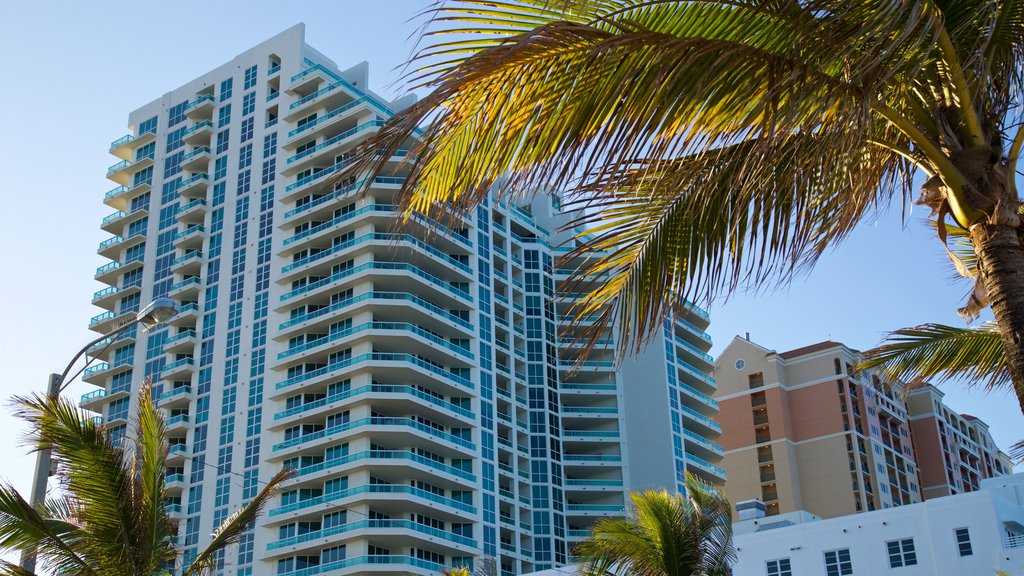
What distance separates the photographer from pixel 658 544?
29.5 meters

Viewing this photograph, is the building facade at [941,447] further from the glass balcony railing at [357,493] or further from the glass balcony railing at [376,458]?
the glass balcony railing at [357,493]

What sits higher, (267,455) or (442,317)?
(442,317)

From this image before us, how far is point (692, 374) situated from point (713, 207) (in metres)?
114

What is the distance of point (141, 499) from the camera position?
16.1 metres

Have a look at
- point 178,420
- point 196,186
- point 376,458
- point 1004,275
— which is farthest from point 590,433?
point 1004,275

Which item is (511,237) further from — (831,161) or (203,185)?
(831,161)

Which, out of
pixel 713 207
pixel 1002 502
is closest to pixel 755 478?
pixel 1002 502

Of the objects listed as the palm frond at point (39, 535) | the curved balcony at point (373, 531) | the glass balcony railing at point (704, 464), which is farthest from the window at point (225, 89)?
the palm frond at point (39, 535)

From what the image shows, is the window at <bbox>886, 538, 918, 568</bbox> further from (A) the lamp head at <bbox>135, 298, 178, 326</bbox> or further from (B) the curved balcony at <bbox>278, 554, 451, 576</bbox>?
(A) the lamp head at <bbox>135, 298, 178, 326</bbox>

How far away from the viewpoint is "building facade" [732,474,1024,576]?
52.1 meters

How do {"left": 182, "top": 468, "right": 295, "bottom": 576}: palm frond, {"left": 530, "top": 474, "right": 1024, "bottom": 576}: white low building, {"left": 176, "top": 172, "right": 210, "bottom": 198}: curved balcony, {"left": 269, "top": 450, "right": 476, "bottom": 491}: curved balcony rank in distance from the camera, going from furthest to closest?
{"left": 176, "top": 172, "right": 210, "bottom": 198}: curved balcony → {"left": 269, "top": 450, "right": 476, "bottom": 491}: curved balcony → {"left": 530, "top": 474, "right": 1024, "bottom": 576}: white low building → {"left": 182, "top": 468, "right": 295, "bottom": 576}: palm frond

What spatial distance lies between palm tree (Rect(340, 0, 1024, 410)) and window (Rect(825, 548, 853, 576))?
51874mm

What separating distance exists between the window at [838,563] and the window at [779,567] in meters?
1.76

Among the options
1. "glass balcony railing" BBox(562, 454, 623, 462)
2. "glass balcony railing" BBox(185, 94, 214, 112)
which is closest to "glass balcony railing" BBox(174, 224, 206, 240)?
"glass balcony railing" BBox(185, 94, 214, 112)
